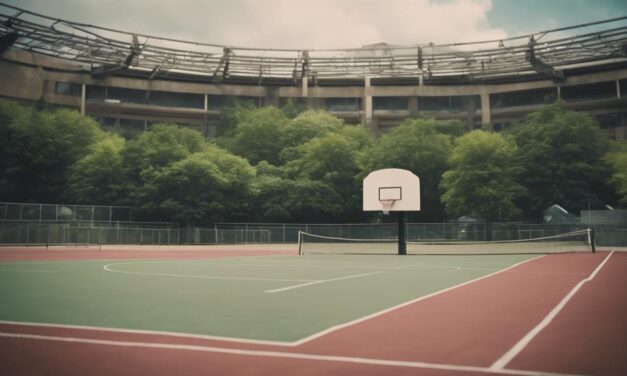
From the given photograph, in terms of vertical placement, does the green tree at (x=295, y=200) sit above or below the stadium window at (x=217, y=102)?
below

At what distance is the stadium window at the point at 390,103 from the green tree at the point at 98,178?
39.8m

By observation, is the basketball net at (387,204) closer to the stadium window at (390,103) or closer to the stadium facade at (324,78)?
the stadium facade at (324,78)

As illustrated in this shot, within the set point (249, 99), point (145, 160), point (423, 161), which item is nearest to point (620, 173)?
point (423, 161)

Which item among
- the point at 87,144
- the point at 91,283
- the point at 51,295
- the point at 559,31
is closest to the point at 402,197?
the point at 91,283

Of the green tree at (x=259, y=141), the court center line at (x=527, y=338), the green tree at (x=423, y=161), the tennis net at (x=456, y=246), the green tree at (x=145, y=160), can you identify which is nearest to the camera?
the court center line at (x=527, y=338)

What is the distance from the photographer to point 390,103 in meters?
79.9

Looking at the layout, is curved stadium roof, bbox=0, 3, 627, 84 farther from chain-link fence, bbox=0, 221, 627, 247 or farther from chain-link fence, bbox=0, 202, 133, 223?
chain-link fence, bbox=0, 221, 627, 247

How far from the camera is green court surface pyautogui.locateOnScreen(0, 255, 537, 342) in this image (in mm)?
7156

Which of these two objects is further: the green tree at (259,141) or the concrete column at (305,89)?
the concrete column at (305,89)

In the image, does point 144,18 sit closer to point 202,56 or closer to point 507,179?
point 507,179

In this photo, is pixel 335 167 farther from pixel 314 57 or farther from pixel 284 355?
pixel 284 355

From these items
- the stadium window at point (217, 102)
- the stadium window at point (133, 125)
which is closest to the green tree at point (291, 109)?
the stadium window at point (217, 102)

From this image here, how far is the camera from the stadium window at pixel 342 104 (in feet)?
264

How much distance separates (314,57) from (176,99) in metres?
21.7
